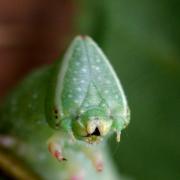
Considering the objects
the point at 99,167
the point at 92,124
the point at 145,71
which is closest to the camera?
the point at 92,124

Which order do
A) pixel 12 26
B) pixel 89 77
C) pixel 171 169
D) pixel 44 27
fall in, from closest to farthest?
pixel 89 77 → pixel 171 169 → pixel 12 26 → pixel 44 27

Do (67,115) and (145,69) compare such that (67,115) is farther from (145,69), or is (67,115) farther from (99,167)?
(145,69)

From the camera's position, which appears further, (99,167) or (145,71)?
(145,71)

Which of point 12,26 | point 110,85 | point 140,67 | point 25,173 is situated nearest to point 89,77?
point 110,85

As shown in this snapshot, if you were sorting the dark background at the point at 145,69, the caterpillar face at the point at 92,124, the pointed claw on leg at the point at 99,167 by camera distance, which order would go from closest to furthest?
the caterpillar face at the point at 92,124 < the pointed claw on leg at the point at 99,167 < the dark background at the point at 145,69

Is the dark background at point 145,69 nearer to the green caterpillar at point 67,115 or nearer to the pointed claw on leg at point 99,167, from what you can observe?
the green caterpillar at point 67,115

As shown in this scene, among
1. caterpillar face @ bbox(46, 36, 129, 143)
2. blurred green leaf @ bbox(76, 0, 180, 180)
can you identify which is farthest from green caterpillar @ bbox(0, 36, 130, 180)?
blurred green leaf @ bbox(76, 0, 180, 180)

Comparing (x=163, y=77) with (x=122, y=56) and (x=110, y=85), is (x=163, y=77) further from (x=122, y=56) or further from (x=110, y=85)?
(x=110, y=85)

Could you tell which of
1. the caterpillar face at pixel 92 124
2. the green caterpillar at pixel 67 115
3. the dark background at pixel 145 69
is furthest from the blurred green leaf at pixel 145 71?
the caterpillar face at pixel 92 124

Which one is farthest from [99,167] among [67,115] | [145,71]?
[145,71]
